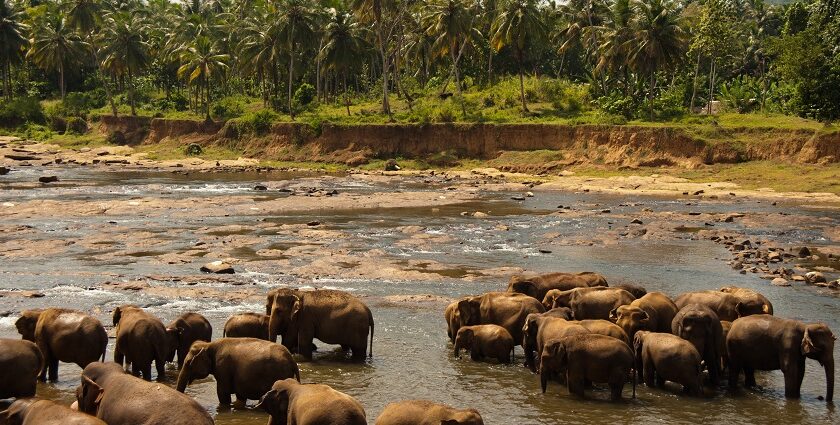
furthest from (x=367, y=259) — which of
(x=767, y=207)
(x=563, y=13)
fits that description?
(x=563, y=13)

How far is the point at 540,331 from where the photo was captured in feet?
54.7

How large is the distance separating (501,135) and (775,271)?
4089cm

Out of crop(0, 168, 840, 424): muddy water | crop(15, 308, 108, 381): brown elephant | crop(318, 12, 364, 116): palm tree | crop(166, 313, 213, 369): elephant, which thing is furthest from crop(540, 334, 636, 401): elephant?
crop(318, 12, 364, 116): palm tree

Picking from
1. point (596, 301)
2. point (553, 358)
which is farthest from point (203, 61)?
point (553, 358)

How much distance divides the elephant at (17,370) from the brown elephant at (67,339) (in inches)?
64.9

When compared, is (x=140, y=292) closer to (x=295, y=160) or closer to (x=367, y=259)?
(x=367, y=259)

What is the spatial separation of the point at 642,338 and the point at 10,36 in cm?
9053

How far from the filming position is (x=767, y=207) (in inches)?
1732

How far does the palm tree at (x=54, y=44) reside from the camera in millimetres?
91250

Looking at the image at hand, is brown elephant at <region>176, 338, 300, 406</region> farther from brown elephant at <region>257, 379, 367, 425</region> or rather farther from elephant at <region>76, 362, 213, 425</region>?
elephant at <region>76, 362, 213, 425</region>

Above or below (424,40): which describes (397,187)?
below

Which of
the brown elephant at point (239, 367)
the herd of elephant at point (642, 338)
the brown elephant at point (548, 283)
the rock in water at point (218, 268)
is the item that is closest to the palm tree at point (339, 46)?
the rock in water at point (218, 268)

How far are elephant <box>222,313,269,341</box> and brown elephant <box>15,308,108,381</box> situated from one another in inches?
91.9

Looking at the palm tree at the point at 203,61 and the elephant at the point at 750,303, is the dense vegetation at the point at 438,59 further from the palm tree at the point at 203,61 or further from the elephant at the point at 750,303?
the elephant at the point at 750,303
